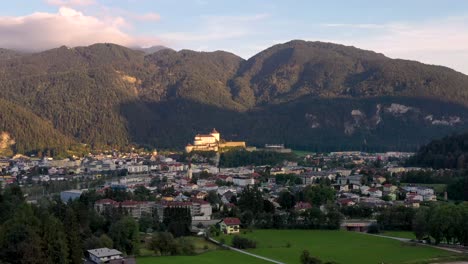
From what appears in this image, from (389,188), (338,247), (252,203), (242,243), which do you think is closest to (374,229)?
(338,247)

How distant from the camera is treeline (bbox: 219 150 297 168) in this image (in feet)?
321

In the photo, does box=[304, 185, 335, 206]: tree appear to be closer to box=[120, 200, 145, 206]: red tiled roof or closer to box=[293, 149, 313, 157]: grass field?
box=[120, 200, 145, 206]: red tiled roof

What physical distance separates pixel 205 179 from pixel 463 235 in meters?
39.9

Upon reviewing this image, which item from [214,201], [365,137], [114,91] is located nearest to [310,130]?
[365,137]

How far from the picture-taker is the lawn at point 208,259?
3525 centimetres

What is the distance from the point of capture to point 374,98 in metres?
152

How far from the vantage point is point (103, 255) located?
35.0 m

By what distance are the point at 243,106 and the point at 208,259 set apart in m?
136

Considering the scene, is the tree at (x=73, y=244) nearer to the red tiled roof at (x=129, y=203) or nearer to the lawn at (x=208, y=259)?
the lawn at (x=208, y=259)

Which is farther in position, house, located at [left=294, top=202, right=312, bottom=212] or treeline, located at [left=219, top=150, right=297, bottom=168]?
treeline, located at [left=219, top=150, right=297, bottom=168]

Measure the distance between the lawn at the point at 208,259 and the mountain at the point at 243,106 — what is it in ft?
273

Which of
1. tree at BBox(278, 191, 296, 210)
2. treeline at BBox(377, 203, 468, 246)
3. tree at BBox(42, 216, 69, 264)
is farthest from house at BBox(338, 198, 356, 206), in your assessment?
tree at BBox(42, 216, 69, 264)

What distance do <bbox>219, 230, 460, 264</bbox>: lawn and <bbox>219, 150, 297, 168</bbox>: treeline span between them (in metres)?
50.9

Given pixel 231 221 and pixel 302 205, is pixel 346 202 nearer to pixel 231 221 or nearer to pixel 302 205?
pixel 302 205
